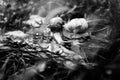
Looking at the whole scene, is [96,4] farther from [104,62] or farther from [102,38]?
[104,62]

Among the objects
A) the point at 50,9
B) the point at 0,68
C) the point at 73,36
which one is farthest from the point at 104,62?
the point at 50,9

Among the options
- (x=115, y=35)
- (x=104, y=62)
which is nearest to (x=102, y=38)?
(x=115, y=35)

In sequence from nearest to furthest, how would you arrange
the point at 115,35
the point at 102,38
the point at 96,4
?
1. the point at 115,35
2. the point at 102,38
3. the point at 96,4

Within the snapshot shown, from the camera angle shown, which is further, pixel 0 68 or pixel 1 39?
pixel 1 39

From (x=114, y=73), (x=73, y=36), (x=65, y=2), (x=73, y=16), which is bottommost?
(x=114, y=73)

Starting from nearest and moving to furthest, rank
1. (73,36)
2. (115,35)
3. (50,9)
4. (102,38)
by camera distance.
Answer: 1. (115,35)
2. (102,38)
3. (73,36)
4. (50,9)

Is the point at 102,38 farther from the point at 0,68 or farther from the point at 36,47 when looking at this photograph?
the point at 0,68

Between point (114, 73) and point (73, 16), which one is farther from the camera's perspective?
point (73, 16)

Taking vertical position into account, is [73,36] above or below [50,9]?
below

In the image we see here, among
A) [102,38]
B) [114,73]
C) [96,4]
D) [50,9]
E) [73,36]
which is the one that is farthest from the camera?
[50,9]
